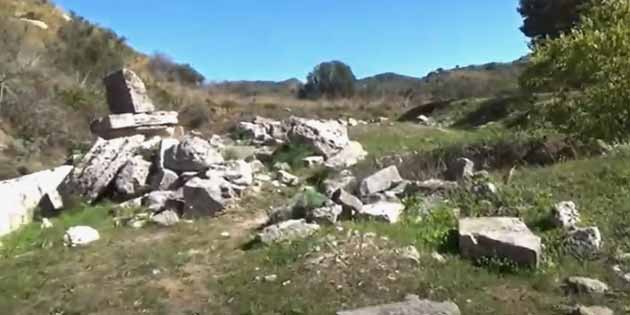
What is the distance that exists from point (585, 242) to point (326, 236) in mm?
2200

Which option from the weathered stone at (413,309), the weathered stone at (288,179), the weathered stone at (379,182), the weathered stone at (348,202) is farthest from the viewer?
the weathered stone at (288,179)

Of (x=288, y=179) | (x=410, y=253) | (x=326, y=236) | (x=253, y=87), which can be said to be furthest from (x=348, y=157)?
(x=253, y=87)

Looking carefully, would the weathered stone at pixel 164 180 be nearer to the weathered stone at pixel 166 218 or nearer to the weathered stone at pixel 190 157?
the weathered stone at pixel 190 157

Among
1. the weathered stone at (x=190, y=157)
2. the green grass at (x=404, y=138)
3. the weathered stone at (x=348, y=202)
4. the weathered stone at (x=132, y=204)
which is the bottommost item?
the weathered stone at (x=132, y=204)

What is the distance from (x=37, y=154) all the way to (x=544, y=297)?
11873 mm

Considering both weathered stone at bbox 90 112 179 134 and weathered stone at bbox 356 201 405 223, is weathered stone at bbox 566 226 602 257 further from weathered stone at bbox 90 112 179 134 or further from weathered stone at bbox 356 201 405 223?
weathered stone at bbox 90 112 179 134

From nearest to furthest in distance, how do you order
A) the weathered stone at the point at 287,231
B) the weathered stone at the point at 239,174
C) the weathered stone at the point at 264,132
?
the weathered stone at the point at 287,231 < the weathered stone at the point at 239,174 < the weathered stone at the point at 264,132

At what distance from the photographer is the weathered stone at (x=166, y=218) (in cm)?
886

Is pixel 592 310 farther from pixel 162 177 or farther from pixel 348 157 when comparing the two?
pixel 348 157

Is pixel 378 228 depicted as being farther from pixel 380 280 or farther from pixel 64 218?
pixel 64 218

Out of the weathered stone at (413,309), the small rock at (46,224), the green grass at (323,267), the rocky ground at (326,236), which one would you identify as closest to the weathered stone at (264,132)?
the rocky ground at (326,236)

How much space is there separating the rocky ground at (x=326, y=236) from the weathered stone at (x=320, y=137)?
0.41 meters

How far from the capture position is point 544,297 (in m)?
5.82

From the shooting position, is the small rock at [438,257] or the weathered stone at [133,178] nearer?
the small rock at [438,257]
